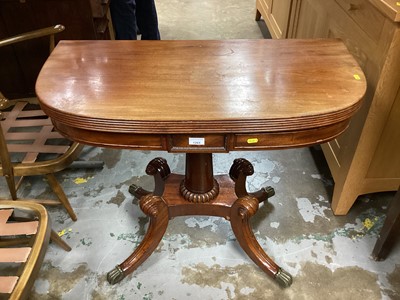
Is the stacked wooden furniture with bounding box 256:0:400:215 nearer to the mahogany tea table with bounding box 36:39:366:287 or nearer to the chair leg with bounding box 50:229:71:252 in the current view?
the mahogany tea table with bounding box 36:39:366:287

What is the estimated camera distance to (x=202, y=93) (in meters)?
0.97

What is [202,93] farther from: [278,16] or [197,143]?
[278,16]

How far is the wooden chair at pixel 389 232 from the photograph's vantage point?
134cm

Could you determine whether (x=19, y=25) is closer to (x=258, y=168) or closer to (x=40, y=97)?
(x=40, y=97)

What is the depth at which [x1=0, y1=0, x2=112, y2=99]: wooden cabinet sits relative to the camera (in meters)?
1.87

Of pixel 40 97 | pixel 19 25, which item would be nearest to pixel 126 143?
pixel 40 97

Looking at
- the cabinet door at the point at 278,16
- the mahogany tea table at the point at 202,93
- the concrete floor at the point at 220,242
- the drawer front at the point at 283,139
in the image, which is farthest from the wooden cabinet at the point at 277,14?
the drawer front at the point at 283,139

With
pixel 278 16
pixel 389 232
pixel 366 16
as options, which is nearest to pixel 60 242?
pixel 389 232

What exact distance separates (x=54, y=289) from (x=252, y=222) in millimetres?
891

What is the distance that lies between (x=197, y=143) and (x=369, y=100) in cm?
74

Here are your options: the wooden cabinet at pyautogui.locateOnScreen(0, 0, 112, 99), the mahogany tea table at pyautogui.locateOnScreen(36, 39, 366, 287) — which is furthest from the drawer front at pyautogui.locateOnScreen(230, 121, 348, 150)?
the wooden cabinet at pyautogui.locateOnScreen(0, 0, 112, 99)

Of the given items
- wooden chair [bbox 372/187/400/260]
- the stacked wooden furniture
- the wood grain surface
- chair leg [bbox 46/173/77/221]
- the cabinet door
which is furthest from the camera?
the cabinet door

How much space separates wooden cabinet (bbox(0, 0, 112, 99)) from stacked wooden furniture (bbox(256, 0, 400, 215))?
1.18 meters

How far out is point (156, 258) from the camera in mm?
1517
